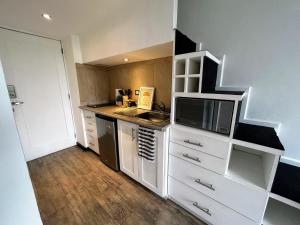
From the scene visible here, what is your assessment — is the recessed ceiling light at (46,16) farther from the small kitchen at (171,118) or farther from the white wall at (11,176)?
the white wall at (11,176)

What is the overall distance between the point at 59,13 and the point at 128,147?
72.6 inches

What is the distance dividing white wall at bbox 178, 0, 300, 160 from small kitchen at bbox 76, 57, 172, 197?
0.71 metres

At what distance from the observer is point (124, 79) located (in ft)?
8.66

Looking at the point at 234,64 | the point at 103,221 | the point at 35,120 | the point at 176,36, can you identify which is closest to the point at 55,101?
the point at 35,120

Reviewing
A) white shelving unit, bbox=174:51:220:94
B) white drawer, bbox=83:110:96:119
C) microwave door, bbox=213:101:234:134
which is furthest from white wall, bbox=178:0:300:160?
white drawer, bbox=83:110:96:119

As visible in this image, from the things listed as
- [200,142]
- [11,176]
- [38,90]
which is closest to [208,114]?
[200,142]

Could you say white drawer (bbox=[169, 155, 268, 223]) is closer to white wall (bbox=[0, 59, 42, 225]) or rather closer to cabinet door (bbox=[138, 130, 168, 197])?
cabinet door (bbox=[138, 130, 168, 197])

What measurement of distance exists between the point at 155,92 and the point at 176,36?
3.39 feet

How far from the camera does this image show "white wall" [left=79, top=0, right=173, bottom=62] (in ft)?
4.13

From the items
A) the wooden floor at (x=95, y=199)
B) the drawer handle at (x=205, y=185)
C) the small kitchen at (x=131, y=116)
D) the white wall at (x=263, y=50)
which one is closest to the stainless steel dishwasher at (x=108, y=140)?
the small kitchen at (x=131, y=116)

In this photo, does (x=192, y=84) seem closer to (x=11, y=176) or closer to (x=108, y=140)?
(x=11, y=176)

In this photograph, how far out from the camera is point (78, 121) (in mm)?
2729

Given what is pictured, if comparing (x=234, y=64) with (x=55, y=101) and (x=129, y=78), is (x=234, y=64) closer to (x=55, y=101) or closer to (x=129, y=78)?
(x=129, y=78)

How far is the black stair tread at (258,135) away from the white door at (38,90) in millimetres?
2990
